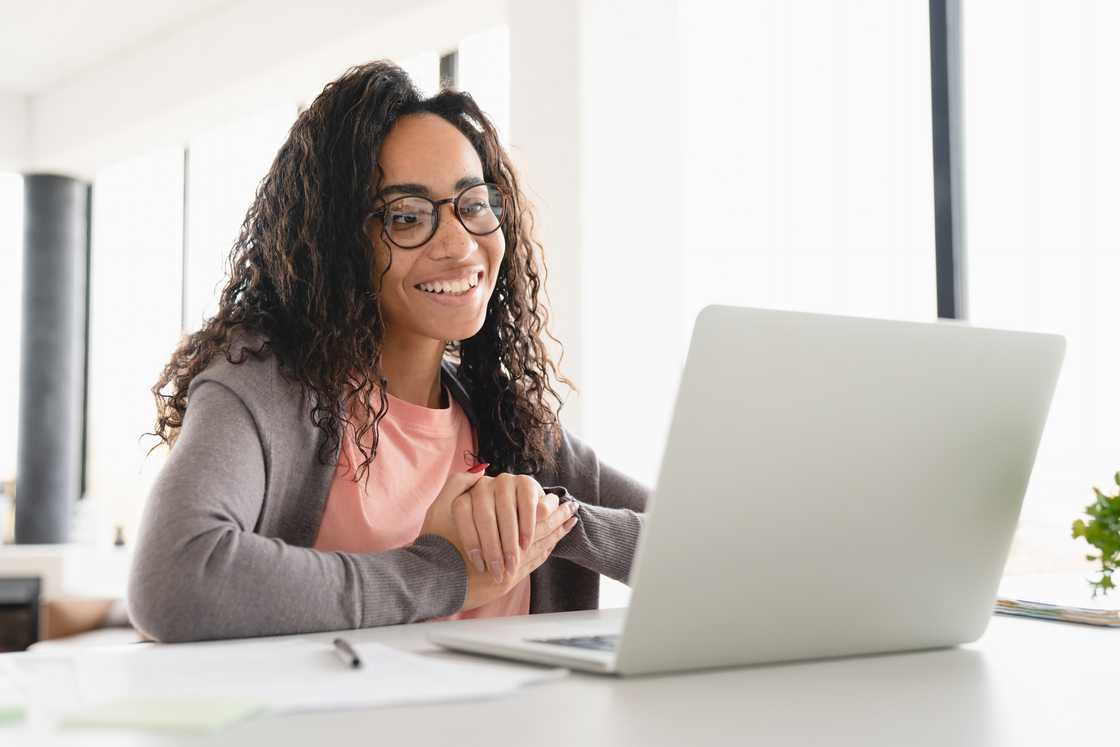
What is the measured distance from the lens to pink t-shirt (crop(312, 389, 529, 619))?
4.65 feet

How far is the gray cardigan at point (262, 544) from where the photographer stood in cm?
104

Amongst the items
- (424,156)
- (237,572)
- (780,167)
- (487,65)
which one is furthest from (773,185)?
(237,572)

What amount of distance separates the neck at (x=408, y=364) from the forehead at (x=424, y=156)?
8.6 inches

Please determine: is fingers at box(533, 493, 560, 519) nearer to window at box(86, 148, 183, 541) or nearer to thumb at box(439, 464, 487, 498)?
thumb at box(439, 464, 487, 498)

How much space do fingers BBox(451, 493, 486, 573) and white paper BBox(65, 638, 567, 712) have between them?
0.25 metres

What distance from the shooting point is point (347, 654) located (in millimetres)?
810

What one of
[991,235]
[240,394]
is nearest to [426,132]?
[240,394]

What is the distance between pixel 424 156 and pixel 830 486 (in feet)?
3.07

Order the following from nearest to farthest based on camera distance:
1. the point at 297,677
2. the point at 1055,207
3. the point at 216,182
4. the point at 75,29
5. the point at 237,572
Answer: the point at 297,677 → the point at 237,572 → the point at 1055,207 → the point at 75,29 → the point at 216,182

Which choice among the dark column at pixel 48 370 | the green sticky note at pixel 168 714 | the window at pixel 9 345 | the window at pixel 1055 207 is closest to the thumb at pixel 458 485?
the green sticky note at pixel 168 714

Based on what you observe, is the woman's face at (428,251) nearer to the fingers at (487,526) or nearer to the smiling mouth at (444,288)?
the smiling mouth at (444,288)

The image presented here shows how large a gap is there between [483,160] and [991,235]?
167cm

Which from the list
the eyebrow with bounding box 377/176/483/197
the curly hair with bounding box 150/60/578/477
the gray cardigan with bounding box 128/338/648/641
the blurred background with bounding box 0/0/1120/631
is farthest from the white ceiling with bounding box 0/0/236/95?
the gray cardigan with bounding box 128/338/648/641

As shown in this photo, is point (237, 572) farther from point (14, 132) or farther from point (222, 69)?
point (14, 132)
